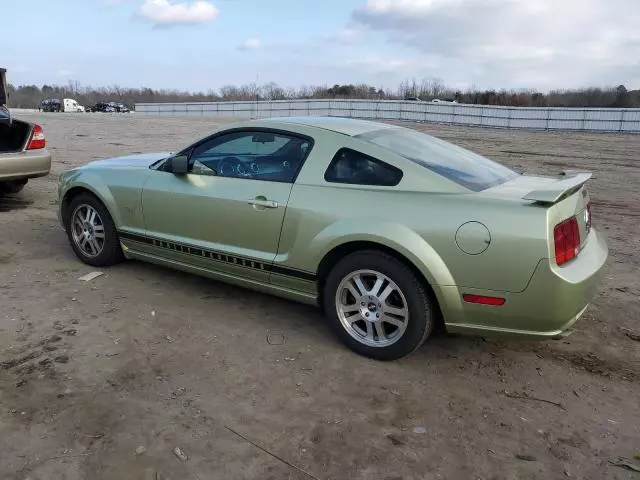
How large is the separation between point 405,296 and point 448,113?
2934 centimetres

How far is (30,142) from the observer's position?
7777mm

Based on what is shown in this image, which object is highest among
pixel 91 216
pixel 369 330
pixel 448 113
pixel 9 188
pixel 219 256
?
pixel 448 113

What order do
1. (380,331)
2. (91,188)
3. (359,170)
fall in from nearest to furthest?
(380,331), (359,170), (91,188)

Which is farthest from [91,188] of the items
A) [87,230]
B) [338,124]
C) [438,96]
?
[438,96]

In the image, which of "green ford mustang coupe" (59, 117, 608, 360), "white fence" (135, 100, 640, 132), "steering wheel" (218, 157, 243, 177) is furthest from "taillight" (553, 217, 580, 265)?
"white fence" (135, 100, 640, 132)

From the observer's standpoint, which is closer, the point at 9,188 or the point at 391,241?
the point at 391,241

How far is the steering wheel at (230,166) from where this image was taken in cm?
428

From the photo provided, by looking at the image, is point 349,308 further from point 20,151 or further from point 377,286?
point 20,151

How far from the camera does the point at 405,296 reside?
3412 millimetres

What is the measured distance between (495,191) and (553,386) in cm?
124

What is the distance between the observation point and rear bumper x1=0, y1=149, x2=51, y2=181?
7.40 meters

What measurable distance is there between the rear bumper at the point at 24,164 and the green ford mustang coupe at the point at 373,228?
350cm

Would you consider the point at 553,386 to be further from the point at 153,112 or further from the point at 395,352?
the point at 153,112

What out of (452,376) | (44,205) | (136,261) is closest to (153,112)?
(44,205)
